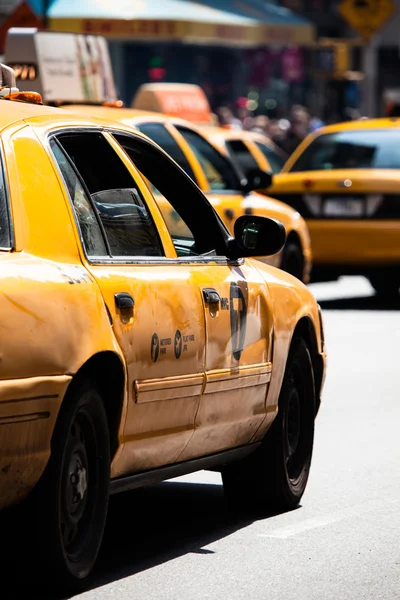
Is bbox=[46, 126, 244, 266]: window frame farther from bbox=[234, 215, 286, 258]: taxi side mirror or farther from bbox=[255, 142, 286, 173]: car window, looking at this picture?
bbox=[255, 142, 286, 173]: car window

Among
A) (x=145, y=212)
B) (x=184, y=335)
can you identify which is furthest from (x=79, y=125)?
(x=184, y=335)

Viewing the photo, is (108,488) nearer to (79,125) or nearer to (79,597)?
(79,597)

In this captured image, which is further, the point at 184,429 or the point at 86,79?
the point at 86,79

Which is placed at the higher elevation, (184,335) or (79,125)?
(79,125)

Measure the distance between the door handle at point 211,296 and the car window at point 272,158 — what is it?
49.0 feet

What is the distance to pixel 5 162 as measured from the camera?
554 centimetres

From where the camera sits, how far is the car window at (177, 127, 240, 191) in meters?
14.4

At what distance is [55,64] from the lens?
50.5ft

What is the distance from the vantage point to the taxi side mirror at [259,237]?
6.91 m

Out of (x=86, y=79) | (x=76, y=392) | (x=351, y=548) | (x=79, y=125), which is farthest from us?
(x=86, y=79)

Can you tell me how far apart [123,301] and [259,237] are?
127cm

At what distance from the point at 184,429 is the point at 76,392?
965mm

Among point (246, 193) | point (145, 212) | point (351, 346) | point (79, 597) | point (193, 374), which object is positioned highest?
point (145, 212)

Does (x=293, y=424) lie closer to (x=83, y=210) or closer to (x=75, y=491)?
(x=83, y=210)
